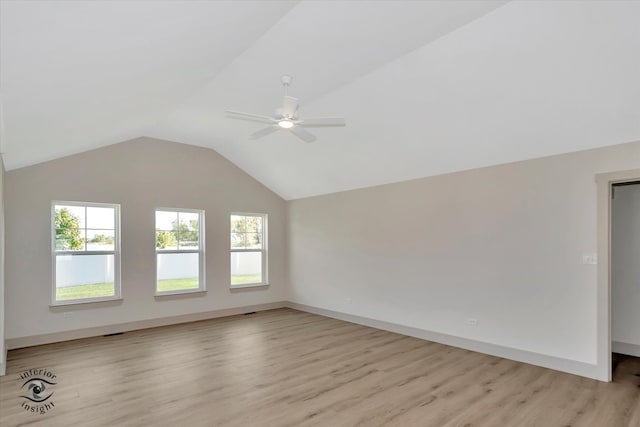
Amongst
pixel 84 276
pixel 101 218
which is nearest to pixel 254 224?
pixel 101 218

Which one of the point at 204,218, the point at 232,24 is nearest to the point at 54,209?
the point at 204,218

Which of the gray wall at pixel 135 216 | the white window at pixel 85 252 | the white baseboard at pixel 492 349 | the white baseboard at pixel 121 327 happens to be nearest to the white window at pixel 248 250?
the gray wall at pixel 135 216

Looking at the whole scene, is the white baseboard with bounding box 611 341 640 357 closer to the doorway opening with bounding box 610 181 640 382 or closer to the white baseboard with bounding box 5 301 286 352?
the doorway opening with bounding box 610 181 640 382

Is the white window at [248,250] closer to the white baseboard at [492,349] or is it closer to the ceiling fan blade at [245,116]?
the white baseboard at [492,349]

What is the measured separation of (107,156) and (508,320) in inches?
252

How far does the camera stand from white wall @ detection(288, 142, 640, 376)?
4.01m

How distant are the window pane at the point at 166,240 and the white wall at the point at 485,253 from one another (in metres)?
2.90

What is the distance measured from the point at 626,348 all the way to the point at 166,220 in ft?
23.4

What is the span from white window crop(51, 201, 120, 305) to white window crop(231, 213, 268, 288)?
7.15 feet

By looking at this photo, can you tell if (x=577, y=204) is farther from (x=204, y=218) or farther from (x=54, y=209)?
(x=54, y=209)

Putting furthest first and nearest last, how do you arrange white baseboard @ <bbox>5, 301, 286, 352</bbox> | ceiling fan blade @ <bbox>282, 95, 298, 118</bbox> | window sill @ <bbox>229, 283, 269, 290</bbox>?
1. window sill @ <bbox>229, 283, 269, 290</bbox>
2. white baseboard @ <bbox>5, 301, 286, 352</bbox>
3. ceiling fan blade @ <bbox>282, 95, 298, 118</bbox>

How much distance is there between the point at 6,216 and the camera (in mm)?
5078

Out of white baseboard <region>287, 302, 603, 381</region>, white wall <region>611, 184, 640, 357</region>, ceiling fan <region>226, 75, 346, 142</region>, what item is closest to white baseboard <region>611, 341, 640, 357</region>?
white wall <region>611, 184, 640, 357</region>

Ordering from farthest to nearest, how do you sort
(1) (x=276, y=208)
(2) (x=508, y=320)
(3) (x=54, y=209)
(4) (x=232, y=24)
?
(1) (x=276, y=208) → (3) (x=54, y=209) → (2) (x=508, y=320) → (4) (x=232, y=24)
